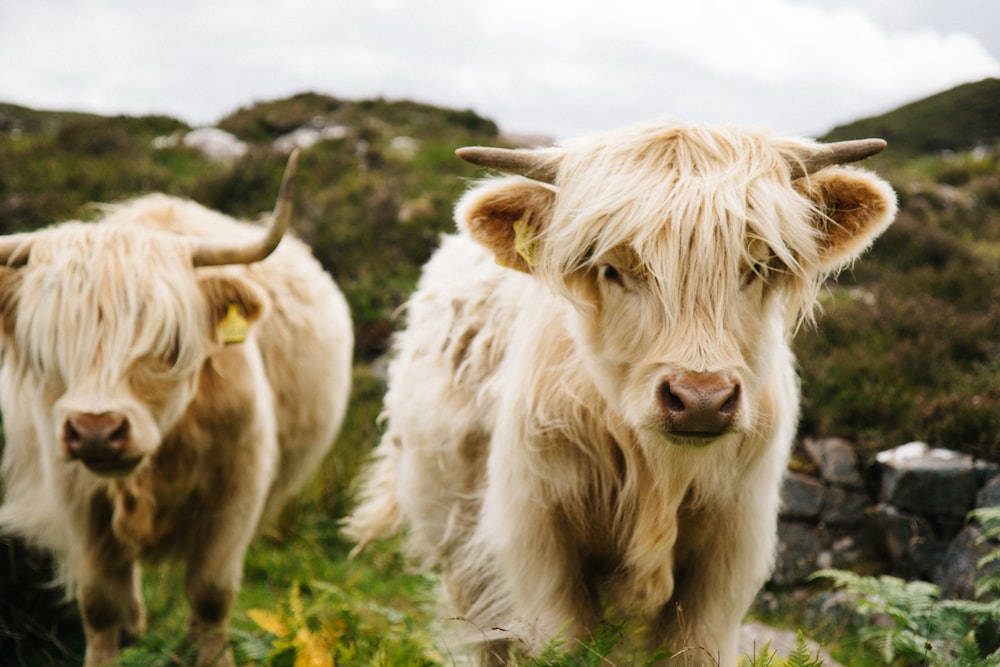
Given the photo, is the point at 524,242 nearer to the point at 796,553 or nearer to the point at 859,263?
the point at 796,553

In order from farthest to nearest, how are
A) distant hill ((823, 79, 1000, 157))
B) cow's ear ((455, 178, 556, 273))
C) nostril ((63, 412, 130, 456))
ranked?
distant hill ((823, 79, 1000, 157)) → nostril ((63, 412, 130, 456)) → cow's ear ((455, 178, 556, 273))

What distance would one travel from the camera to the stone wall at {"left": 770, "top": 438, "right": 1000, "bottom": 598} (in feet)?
14.9

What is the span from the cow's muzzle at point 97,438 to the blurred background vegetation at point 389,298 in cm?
83

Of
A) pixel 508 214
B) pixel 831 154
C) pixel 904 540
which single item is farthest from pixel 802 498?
pixel 508 214

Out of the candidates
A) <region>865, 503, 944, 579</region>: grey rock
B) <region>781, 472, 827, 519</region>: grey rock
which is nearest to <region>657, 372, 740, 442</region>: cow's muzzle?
<region>865, 503, 944, 579</region>: grey rock

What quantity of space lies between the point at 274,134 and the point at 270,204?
745cm

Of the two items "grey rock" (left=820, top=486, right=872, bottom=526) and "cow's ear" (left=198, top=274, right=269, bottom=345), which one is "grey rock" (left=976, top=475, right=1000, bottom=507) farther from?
"cow's ear" (left=198, top=274, right=269, bottom=345)

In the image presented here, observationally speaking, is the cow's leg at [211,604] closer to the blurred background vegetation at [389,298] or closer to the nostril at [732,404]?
the blurred background vegetation at [389,298]

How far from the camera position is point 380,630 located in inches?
161

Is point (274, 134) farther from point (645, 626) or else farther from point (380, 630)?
point (645, 626)

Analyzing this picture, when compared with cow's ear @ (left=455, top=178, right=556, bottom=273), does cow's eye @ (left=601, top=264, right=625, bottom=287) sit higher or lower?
lower

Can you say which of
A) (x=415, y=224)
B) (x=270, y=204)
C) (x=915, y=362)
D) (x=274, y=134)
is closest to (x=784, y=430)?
(x=915, y=362)

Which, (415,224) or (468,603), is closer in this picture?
(468,603)

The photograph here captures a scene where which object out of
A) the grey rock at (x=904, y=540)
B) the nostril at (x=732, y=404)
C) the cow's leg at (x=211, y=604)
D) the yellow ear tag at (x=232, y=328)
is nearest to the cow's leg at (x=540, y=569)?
the nostril at (x=732, y=404)
